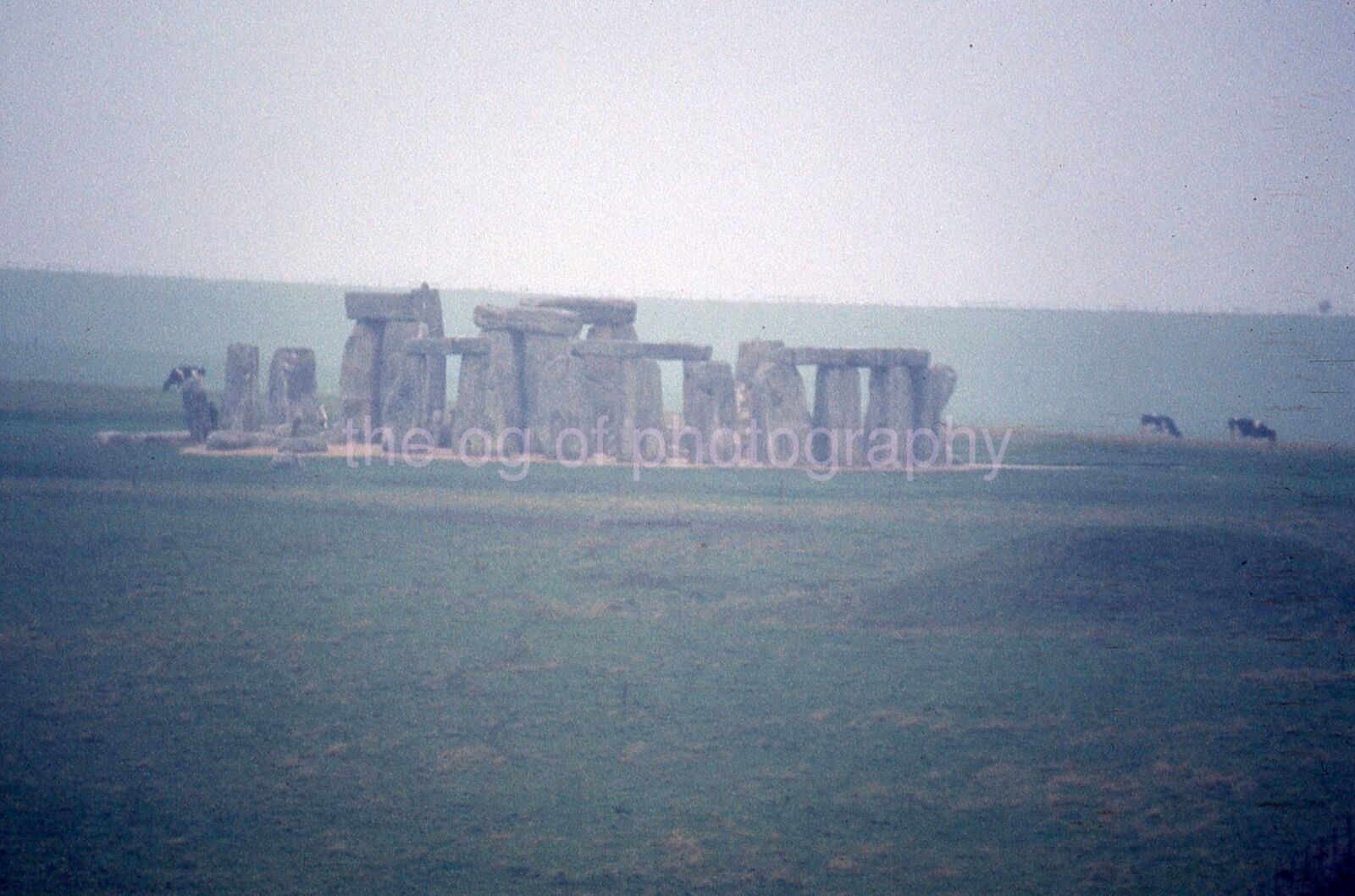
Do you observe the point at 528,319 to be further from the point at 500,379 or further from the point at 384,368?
the point at 384,368

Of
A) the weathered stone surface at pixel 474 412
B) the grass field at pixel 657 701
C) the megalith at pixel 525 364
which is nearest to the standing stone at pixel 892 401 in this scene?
the megalith at pixel 525 364

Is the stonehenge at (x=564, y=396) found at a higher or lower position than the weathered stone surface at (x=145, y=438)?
higher

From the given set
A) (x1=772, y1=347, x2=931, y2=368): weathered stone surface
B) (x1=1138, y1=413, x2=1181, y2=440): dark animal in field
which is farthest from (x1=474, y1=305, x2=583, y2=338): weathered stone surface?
(x1=1138, y1=413, x2=1181, y2=440): dark animal in field

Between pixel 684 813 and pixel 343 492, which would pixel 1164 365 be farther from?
pixel 684 813

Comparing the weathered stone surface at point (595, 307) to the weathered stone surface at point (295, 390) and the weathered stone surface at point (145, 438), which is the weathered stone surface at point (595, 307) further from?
the weathered stone surface at point (145, 438)

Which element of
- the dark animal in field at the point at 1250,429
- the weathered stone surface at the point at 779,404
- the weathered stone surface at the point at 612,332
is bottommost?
the dark animal in field at the point at 1250,429

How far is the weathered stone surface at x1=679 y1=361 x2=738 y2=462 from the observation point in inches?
961

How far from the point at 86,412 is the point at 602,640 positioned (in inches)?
925

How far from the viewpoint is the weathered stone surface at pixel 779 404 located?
2403 cm

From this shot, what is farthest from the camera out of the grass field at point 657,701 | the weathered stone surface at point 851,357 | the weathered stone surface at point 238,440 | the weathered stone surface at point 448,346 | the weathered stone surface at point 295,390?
the weathered stone surface at point 295,390

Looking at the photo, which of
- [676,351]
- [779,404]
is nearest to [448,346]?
[676,351]

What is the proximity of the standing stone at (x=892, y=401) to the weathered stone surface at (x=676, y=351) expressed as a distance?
9.88 feet

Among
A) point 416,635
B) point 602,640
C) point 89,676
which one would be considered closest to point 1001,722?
point 602,640

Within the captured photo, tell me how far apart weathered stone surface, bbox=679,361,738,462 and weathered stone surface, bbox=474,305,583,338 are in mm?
2223
